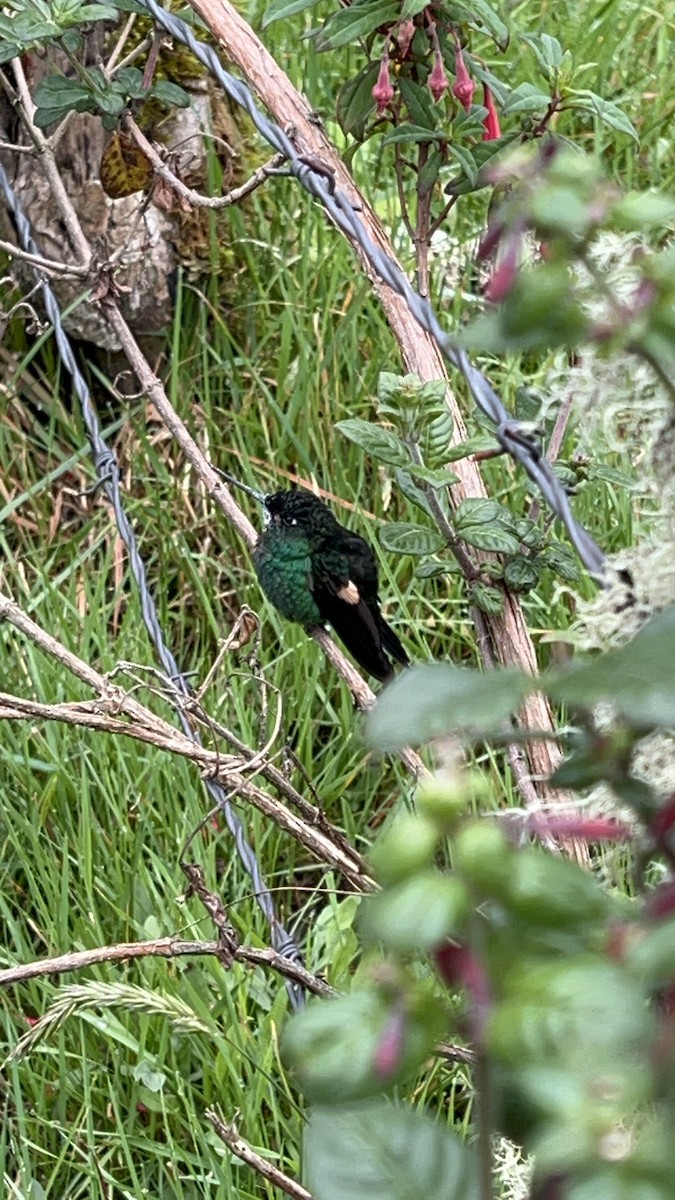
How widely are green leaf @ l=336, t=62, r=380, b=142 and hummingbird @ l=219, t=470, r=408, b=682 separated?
53cm

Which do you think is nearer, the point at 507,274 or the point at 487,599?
the point at 507,274

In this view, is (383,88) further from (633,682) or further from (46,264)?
(633,682)

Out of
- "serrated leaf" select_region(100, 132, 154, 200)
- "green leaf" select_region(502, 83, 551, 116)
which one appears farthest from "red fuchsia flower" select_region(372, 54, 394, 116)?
"serrated leaf" select_region(100, 132, 154, 200)

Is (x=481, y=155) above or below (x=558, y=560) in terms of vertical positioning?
above

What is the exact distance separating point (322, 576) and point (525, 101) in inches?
27.4

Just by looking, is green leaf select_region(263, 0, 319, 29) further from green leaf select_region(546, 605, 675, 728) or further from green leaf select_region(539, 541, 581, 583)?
green leaf select_region(546, 605, 675, 728)

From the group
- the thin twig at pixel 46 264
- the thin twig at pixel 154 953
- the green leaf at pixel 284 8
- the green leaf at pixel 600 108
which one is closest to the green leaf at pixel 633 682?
the thin twig at pixel 154 953

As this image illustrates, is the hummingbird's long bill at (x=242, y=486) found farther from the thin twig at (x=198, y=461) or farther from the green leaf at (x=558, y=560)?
the green leaf at (x=558, y=560)

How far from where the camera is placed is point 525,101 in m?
1.44

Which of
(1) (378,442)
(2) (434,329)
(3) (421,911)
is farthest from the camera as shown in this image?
(1) (378,442)

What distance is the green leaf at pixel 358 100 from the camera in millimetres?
1495

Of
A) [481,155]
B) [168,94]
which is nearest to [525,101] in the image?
[481,155]

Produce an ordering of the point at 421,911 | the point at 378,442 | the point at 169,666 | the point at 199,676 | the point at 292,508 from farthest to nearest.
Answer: the point at 199,676 < the point at 292,508 < the point at 169,666 < the point at 378,442 < the point at 421,911

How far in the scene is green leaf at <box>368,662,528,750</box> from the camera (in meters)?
0.39
